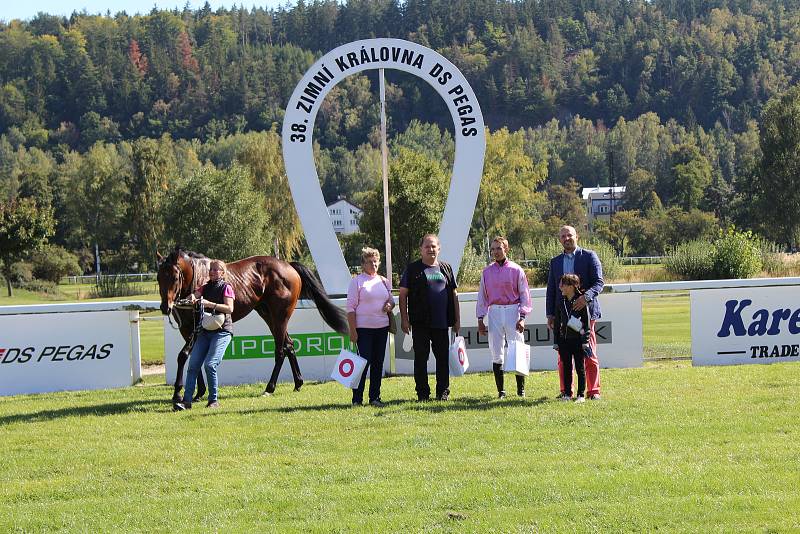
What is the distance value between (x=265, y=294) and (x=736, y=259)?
23361mm

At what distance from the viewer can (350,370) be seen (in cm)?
904

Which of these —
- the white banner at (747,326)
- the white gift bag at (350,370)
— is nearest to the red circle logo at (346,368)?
the white gift bag at (350,370)

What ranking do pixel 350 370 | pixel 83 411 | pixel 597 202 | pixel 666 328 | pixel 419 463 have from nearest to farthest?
pixel 419 463
pixel 350 370
pixel 83 411
pixel 666 328
pixel 597 202

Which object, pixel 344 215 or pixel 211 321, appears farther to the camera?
pixel 344 215

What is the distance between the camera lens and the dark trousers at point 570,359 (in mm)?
Result: 8859

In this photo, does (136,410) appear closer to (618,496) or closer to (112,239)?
(618,496)

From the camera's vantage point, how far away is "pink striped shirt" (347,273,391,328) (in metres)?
9.05

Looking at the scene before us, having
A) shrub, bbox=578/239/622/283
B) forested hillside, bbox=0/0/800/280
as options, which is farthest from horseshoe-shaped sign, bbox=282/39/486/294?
forested hillside, bbox=0/0/800/280

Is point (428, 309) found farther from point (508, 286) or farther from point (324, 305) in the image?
point (324, 305)

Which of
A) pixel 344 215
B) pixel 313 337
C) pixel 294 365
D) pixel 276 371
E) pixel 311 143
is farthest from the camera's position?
pixel 344 215

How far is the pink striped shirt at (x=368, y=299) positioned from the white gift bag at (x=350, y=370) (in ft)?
1.09

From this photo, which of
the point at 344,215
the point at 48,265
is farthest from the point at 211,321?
the point at 344,215

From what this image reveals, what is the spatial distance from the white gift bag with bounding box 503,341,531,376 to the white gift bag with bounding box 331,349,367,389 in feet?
4.46

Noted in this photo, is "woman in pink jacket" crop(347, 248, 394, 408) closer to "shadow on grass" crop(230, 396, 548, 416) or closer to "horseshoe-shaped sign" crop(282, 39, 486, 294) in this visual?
"shadow on grass" crop(230, 396, 548, 416)
